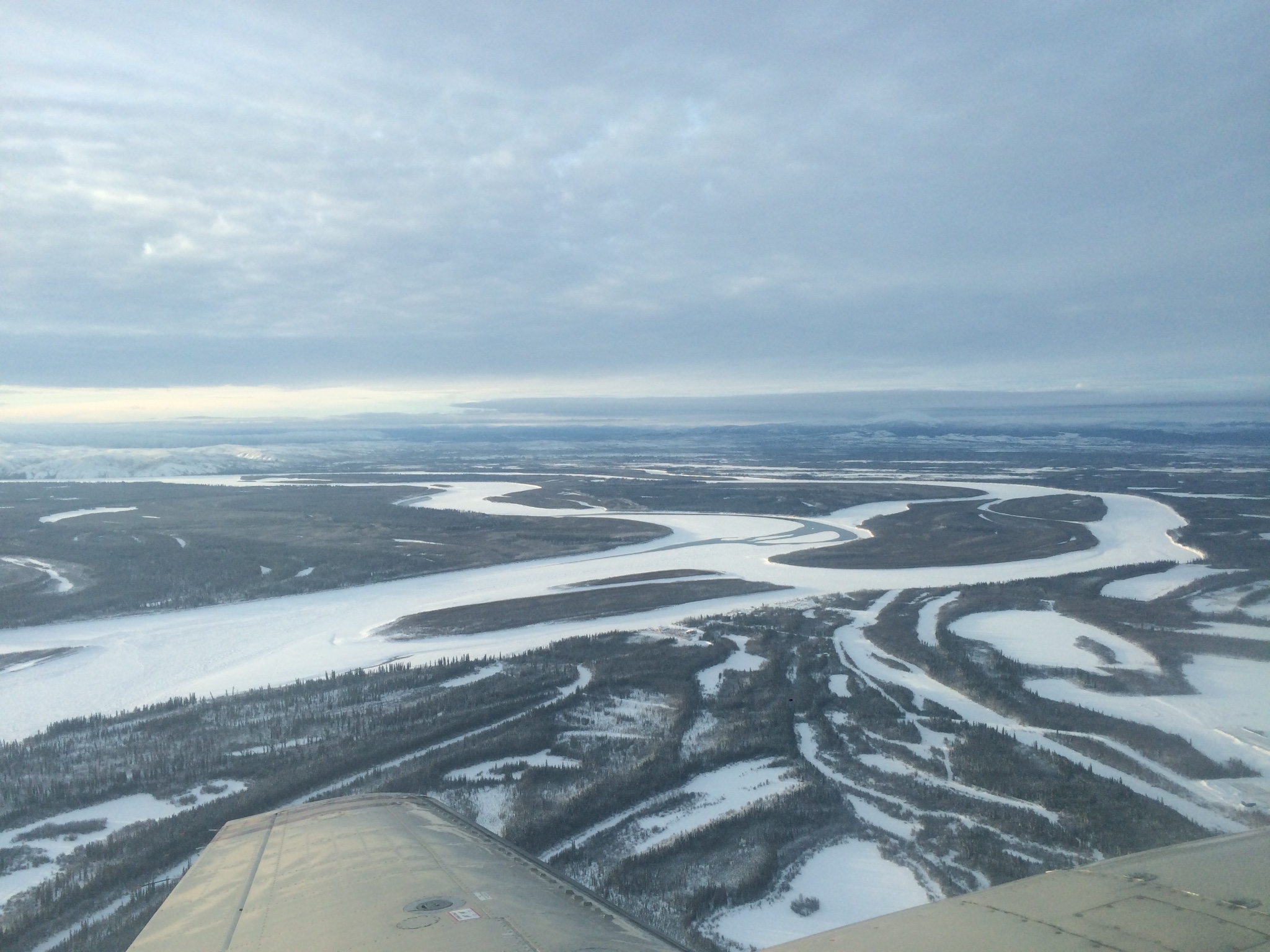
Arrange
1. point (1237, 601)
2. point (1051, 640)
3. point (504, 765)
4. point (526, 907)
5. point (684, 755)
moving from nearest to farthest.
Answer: point (526, 907)
point (504, 765)
point (684, 755)
point (1051, 640)
point (1237, 601)

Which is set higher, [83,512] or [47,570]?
[47,570]

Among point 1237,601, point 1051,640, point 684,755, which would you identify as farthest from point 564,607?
point 1237,601

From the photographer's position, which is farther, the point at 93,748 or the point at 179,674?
the point at 179,674

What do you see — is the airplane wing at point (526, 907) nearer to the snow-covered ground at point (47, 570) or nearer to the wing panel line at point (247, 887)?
the wing panel line at point (247, 887)

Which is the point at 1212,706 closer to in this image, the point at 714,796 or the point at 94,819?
the point at 714,796

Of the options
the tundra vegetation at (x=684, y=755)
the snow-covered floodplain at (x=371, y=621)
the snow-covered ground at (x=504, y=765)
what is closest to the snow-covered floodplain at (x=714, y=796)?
the tundra vegetation at (x=684, y=755)

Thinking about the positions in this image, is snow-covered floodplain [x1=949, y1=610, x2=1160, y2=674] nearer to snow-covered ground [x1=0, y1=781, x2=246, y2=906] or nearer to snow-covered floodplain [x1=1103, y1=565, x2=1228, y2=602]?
snow-covered floodplain [x1=1103, y1=565, x2=1228, y2=602]

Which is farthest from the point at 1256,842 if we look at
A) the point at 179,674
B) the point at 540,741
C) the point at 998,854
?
the point at 179,674

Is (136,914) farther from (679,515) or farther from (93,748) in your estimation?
(679,515)
